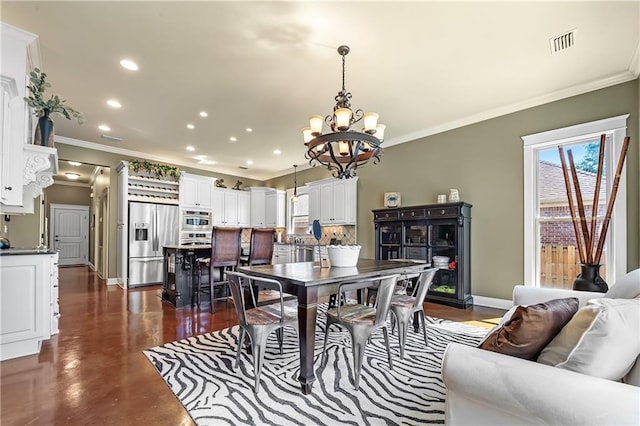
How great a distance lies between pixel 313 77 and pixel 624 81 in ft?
12.0

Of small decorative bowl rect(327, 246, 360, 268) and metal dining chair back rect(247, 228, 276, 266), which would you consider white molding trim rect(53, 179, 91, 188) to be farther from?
small decorative bowl rect(327, 246, 360, 268)

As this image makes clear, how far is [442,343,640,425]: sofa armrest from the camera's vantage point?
925mm

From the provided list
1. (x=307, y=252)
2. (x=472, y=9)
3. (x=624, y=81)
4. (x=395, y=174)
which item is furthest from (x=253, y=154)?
(x=624, y=81)

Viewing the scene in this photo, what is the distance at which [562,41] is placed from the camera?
9.09 feet

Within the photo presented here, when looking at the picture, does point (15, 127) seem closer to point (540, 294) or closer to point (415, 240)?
point (540, 294)

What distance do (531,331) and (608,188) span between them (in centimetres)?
352

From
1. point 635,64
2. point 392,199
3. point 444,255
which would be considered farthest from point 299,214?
point 635,64

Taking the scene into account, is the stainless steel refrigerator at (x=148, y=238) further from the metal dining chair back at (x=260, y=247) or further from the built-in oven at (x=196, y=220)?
the metal dining chair back at (x=260, y=247)

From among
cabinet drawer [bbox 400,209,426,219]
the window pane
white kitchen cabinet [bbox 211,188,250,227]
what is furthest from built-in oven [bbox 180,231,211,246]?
the window pane

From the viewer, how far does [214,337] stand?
315 cm

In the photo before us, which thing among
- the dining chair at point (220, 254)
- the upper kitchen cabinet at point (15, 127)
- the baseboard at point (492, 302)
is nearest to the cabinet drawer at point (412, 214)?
the baseboard at point (492, 302)

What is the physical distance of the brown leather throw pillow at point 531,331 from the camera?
125 cm

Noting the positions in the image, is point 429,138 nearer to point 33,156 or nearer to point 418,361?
point 418,361

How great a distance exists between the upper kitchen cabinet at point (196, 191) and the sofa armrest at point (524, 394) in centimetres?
700
